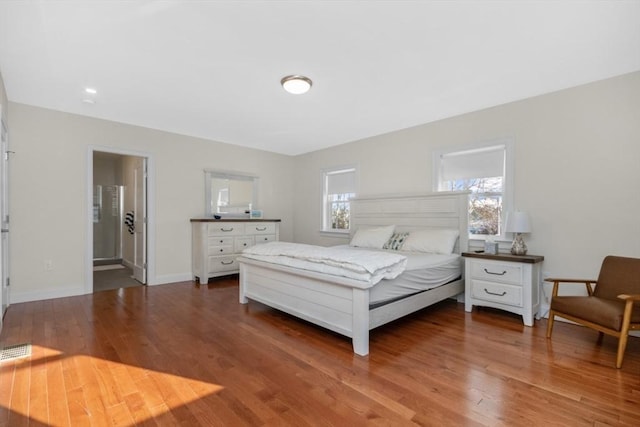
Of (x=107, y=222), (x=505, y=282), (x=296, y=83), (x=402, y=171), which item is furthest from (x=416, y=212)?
(x=107, y=222)

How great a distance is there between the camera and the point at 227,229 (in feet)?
16.3

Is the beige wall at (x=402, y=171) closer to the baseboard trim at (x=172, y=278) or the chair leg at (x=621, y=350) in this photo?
the baseboard trim at (x=172, y=278)

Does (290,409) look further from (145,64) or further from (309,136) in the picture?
(309,136)

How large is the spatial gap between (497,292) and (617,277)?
96 centimetres

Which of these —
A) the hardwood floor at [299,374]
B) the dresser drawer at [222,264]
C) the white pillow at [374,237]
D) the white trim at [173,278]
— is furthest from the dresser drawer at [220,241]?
the white pillow at [374,237]

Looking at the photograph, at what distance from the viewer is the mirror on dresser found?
5.25m

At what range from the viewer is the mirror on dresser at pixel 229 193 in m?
5.25

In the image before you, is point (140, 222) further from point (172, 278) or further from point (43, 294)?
point (43, 294)

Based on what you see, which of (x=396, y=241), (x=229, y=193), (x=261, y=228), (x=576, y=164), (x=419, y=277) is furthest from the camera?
(x=229, y=193)

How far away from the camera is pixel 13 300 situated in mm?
3547

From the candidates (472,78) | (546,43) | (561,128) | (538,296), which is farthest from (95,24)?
(538,296)

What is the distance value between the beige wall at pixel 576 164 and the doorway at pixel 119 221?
4920 millimetres

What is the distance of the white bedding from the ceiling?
1735mm

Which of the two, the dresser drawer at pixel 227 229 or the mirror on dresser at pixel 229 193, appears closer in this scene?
the dresser drawer at pixel 227 229
